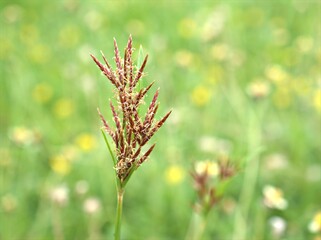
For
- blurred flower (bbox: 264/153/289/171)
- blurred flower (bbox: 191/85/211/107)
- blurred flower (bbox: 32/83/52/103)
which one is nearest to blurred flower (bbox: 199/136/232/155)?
blurred flower (bbox: 264/153/289/171)

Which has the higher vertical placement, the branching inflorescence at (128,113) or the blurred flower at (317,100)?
the blurred flower at (317,100)

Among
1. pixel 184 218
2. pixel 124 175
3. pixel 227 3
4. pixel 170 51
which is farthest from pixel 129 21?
pixel 124 175

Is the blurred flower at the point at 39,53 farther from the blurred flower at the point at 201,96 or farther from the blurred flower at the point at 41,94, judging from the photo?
the blurred flower at the point at 201,96

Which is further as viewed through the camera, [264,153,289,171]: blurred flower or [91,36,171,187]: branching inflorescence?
[264,153,289,171]: blurred flower

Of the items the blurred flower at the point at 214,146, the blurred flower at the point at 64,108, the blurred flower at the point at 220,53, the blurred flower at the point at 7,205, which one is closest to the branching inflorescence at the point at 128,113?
the blurred flower at the point at 7,205

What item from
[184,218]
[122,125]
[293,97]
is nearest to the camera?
[122,125]

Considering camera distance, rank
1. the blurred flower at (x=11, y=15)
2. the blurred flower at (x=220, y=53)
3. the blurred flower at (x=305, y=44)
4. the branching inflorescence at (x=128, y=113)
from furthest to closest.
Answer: the blurred flower at (x=11, y=15)
the blurred flower at (x=305, y=44)
the blurred flower at (x=220, y=53)
the branching inflorescence at (x=128, y=113)

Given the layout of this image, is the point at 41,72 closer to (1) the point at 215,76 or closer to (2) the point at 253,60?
(1) the point at 215,76

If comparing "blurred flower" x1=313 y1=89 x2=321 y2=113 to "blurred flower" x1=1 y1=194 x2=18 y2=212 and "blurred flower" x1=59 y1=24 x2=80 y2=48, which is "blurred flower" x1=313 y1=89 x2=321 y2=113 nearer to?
"blurred flower" x1=1 y1=194 x2=18 y2=212
